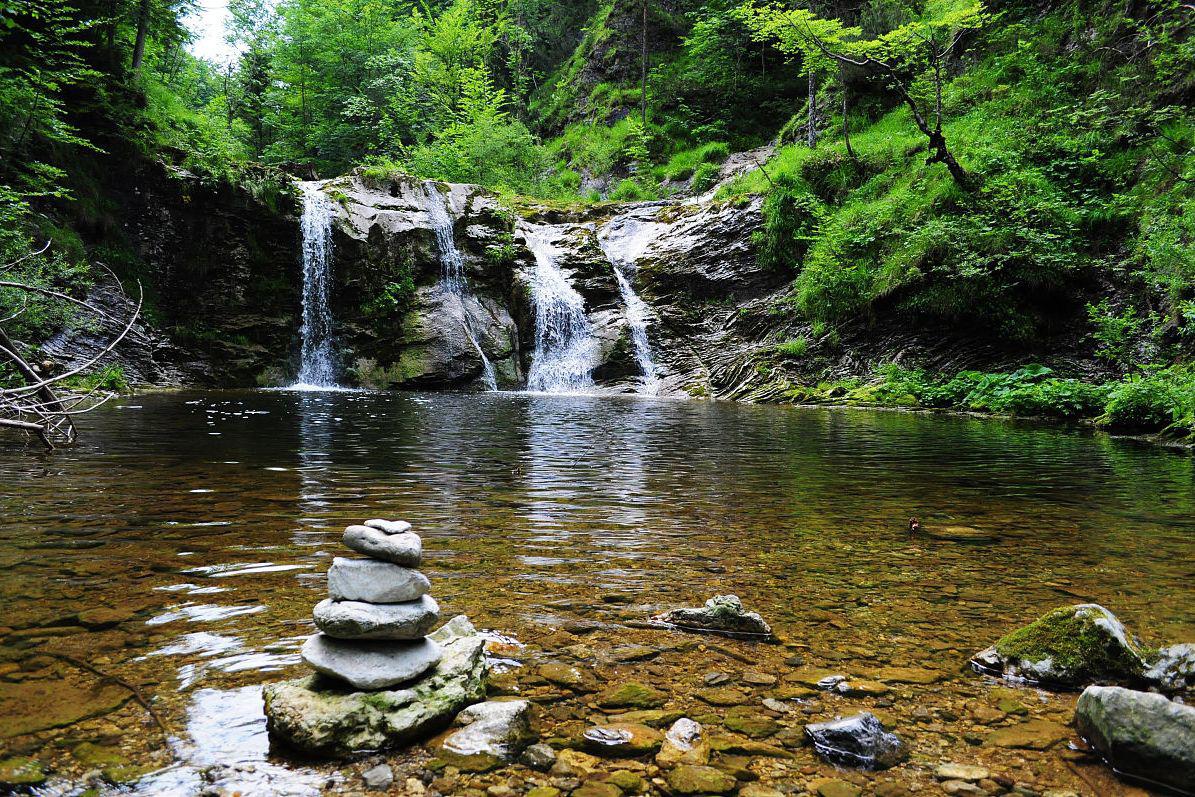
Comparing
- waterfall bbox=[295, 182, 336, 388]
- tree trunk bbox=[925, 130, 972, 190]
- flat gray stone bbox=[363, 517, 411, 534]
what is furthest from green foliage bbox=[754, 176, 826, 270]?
flat gray stone bbox=[363, 517, 411, 534]

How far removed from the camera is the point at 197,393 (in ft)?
61.2

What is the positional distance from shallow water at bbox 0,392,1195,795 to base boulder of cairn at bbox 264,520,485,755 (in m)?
0.15

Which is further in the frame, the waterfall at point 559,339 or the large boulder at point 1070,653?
the waterfall at point 559,339

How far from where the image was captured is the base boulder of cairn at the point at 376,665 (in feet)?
7.30

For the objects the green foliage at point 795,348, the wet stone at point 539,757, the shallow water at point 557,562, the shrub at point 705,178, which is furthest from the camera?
the shrub at point 705,178

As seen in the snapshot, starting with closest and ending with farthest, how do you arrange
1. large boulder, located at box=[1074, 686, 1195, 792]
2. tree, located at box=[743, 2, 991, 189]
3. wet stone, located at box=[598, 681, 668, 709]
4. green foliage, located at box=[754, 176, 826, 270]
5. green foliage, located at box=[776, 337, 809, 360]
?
large boulder, located at box=[1074, 686, 1195, 792] → wet stone, located at box=[598, 681, 668, 709] → tree, located at box=[743, 2, 991, 189] → green foliage, located at box=[776, 337, 809, 360] → green foliage, located at box=[754, 176, 826, 270]

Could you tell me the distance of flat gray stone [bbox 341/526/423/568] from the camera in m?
2.64

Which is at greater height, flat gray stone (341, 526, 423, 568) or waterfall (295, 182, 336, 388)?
waterfall (295, 182, 336, 388)

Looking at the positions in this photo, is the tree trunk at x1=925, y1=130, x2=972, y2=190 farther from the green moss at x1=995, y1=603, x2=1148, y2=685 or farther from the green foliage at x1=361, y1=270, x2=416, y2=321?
the green moss at x1=995, y1=603, x2=1148, y2=685

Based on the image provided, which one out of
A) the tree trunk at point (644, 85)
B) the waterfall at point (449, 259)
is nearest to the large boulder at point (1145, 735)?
the waterfall at point (449, 259)

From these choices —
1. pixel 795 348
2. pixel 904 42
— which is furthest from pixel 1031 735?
pixel 904 42

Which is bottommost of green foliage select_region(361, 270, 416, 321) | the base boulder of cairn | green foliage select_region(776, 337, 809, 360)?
the base boulder of cairn

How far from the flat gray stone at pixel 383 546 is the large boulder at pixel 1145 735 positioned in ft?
8.36

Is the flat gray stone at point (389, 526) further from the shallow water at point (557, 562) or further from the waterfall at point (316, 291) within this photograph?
the waterfall at point (316, 291)
